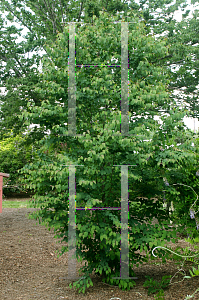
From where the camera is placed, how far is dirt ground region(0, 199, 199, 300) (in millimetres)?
3855

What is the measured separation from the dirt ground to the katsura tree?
0.80 feet

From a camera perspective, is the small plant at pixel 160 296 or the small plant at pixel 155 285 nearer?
the small plant at pixel 160 296

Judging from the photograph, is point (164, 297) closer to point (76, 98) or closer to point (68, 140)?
point (68, 140)

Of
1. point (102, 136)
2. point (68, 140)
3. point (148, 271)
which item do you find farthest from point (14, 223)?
point (102, 136)

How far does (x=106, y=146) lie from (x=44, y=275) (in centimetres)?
289

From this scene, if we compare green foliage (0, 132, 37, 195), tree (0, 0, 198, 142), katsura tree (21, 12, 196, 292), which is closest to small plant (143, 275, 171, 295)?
katsura tree (21, 12, 196, 292)

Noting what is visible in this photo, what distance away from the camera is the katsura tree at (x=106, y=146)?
354 cm

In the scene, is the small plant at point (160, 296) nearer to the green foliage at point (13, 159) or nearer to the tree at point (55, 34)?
the tree at point (55, 34)

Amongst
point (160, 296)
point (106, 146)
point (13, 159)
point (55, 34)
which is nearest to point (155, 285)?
point (160, 296)

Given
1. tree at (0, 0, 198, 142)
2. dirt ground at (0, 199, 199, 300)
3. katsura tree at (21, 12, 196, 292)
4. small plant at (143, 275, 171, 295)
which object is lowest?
dirt ground at (0, 199, 199, 300)

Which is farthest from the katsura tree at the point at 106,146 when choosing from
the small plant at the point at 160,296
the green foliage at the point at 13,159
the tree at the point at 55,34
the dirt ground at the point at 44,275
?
the green foliage at the point at 13,159

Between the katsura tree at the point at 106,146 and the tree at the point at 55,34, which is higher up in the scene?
the tree at the point at 55,34

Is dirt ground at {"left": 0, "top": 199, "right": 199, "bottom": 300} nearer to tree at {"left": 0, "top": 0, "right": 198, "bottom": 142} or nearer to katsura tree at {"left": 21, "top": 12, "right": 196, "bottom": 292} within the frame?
katsura tree at {"left": 21, "top": 12, "right": 196, "bottom": 292}

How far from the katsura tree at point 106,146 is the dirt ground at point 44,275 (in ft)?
0.80
